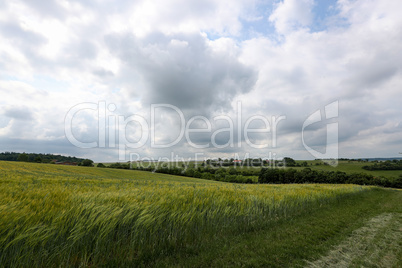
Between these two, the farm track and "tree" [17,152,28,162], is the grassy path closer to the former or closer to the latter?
the farm track

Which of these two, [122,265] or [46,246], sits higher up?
[46,246]

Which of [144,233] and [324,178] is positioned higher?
[144,233]

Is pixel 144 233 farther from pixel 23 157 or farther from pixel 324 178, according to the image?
pixel 23 157

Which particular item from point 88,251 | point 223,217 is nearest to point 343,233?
point 223,217

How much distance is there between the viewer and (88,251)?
12.1 feet

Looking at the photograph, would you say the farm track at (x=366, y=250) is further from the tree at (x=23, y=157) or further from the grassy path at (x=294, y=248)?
the tree at (x=23, y=157)

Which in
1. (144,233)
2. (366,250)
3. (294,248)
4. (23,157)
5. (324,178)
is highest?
(144,233)

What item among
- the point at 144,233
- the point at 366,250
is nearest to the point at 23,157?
the point at 144,233

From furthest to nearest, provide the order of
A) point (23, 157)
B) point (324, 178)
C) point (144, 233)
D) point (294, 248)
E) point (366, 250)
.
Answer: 1. point (23, 157)
2. point (324, 178)
3. point (366, 250)
4. point (294, 248)
5. point (144, 233)

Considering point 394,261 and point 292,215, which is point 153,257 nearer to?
point 394,261

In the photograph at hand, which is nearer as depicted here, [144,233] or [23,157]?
[144,233]

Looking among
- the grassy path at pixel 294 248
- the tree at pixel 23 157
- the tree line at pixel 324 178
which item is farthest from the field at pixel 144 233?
the tree at pixel 23 157

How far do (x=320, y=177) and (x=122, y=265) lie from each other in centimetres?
9231

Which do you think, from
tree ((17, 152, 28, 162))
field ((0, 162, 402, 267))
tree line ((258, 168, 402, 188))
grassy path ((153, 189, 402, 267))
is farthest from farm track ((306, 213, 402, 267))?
tree ((17, 152, 28, 162))
